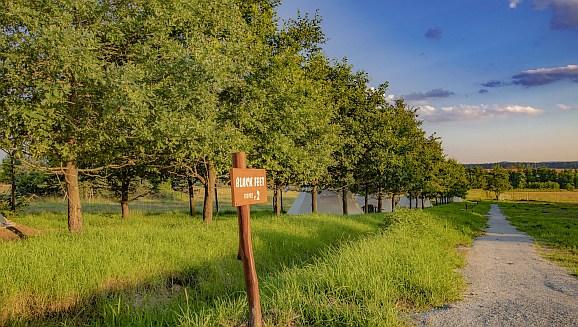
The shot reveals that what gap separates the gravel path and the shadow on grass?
3.09 m

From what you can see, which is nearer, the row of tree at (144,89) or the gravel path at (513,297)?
the gravel path at (513,297)

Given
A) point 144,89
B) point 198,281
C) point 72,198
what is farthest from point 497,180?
point 198,281

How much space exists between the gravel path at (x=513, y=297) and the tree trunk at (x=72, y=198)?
1107 centimetres

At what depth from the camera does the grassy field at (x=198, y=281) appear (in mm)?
5949

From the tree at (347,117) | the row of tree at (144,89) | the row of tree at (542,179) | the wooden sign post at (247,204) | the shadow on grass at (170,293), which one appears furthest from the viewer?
the row of tree at (542,179)

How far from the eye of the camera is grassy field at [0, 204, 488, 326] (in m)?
5.95

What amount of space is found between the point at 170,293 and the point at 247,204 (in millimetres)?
Answer: 4411

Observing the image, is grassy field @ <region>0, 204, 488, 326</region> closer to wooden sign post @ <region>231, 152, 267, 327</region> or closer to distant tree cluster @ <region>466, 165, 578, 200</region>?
wooden sign post @ <region>231, 152, 267, 327</region>

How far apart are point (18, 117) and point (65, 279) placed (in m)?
5.42

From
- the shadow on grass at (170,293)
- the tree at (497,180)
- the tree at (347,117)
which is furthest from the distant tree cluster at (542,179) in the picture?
the shadow on grass at (170,293)

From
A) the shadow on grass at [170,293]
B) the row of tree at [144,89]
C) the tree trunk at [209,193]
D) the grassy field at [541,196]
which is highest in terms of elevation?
the row of tree at [144,89]

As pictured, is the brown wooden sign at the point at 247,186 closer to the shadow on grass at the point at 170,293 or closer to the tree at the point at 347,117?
the shadow on grass at the point at 170,293

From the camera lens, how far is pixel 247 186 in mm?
5816

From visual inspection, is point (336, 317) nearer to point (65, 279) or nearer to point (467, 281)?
point (467, 281)
